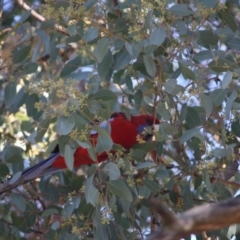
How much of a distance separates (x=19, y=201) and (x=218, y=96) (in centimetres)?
94

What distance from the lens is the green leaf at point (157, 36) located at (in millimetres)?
2198

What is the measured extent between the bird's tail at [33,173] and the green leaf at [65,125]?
24.0 inches

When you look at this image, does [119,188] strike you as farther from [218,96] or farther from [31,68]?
[31,68]

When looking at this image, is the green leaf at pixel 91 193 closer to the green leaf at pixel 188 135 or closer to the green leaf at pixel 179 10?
the green leaf at pixel 188 135

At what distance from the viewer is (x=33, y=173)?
2.88 meters

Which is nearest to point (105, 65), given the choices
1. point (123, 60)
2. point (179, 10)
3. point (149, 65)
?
point (123, 60)

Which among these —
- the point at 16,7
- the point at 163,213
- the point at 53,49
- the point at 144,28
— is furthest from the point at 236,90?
the point at 16,7

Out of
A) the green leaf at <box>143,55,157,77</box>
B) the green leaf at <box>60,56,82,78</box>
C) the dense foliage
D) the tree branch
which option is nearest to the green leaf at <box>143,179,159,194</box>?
the dense foliage

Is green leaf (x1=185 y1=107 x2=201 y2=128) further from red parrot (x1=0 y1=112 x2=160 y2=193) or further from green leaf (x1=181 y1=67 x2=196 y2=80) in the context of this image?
green leaf (x1=181 y1=67 x2=196 y2=80)

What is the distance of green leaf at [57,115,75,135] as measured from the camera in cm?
197

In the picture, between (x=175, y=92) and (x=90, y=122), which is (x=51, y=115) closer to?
(x=90, y=122)

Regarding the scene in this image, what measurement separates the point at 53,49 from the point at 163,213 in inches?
82.6

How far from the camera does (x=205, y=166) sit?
92.1 inches

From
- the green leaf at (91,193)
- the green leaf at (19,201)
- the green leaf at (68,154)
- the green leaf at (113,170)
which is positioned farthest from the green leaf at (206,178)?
the green leaf at (19,201)
